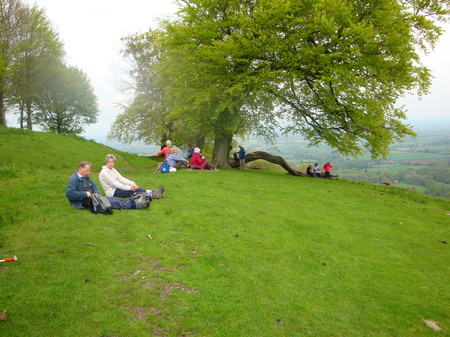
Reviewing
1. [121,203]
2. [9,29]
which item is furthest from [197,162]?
[9,29]

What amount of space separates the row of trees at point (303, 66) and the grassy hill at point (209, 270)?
1085 centimetres

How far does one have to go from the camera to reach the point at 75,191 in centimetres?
929

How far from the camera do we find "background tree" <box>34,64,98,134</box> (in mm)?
45406

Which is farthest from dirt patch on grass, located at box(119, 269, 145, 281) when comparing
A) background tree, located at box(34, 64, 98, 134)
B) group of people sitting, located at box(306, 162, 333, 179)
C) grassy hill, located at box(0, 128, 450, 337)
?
background tree, located at box(34, 64, 98, 134)

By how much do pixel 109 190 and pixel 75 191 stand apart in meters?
2.05

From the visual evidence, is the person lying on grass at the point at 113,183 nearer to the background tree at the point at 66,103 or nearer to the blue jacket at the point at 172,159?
the blue jacket at the point at 172,159

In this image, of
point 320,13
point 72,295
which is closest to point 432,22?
point 320,13

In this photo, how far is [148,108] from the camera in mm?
37281

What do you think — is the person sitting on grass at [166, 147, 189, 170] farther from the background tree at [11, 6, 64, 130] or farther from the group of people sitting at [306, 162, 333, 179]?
the background tree at [11, 6, 64, 130]

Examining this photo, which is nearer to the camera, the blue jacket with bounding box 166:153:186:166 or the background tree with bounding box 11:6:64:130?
the blue jacket with bounding box 166:153:186:166

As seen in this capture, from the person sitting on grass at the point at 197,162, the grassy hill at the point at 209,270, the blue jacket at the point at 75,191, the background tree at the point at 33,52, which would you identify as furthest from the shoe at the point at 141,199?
the background tree at the point at 33,52

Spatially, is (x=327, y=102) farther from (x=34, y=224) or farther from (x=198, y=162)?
(x=34, y=224)

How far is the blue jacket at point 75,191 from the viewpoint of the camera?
9.28 m

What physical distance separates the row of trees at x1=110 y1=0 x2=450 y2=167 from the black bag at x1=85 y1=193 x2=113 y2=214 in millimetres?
13192
